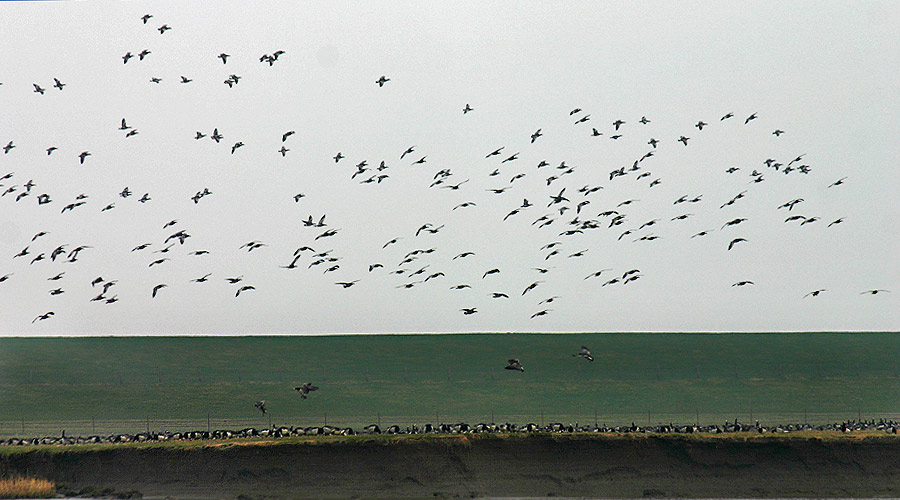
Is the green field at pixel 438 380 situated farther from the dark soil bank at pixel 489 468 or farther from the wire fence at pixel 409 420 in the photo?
the dark soil bank at pixel 489 468

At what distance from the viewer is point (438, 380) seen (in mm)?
113438

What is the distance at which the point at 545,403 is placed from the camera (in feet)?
342

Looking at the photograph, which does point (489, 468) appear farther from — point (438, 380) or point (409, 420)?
point (438, 380)

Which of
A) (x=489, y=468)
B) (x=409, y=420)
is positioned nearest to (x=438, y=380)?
(x=409, y=420)

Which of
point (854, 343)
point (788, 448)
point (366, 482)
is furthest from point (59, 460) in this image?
point (854, 343)

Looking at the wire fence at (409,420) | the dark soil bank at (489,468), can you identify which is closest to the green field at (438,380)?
the wire fence at (409,420)

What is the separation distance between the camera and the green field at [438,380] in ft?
323

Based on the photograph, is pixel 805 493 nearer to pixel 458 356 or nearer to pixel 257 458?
pixel 257 458

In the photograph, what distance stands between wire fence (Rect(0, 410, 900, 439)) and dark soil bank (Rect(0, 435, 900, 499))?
21.4 metres

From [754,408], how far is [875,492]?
37.4 m

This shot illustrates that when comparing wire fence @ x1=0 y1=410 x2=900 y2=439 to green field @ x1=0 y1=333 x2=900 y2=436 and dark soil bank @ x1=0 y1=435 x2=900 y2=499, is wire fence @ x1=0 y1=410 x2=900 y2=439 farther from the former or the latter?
dark soil bank @ x1=0 y1=435 x2=900 y2=499

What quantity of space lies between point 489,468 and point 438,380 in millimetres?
48949

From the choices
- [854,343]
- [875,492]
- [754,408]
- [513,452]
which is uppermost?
[513,452]

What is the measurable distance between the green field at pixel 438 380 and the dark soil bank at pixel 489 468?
25.2 meters
